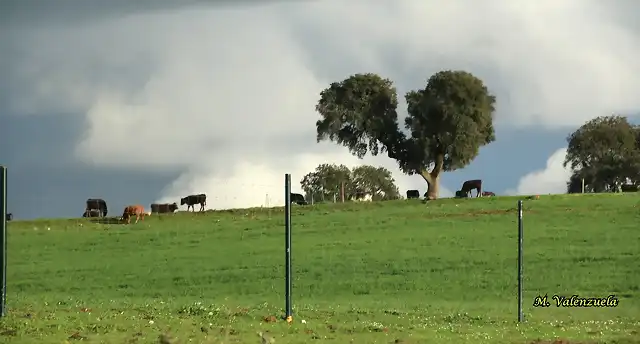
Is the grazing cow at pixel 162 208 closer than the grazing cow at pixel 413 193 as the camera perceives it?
Yes

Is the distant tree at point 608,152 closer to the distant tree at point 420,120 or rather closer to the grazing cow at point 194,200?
the distant tree at point 420,120

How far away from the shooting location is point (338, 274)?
31031mm

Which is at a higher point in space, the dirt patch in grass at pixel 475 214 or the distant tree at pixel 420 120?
the distant tree at pixel 420 120

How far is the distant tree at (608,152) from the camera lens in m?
88.8

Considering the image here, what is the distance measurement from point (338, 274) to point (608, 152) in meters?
64.5

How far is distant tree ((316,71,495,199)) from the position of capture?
250 ft

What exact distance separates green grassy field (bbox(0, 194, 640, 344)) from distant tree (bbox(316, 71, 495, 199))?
18.5 m

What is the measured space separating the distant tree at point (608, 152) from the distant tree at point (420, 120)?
1560 cm

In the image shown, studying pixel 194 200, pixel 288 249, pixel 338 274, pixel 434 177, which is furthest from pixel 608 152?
pixel 288 249

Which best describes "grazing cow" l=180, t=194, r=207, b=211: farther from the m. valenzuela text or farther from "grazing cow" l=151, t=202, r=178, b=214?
the m. valenzuela text

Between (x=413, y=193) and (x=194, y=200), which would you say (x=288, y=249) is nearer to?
(x=194, y=200)

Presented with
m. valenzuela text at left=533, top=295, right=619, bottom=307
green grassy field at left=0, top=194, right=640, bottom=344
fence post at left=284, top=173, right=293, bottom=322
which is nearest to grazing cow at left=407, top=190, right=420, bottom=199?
green grassy field at left=0, top=194, right=640, bottom=344

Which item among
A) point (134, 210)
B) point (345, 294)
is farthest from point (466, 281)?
point (134, 210)

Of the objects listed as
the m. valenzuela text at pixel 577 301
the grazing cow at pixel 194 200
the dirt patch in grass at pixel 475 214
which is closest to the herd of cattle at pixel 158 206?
the grazing cow at pixel 194 200
